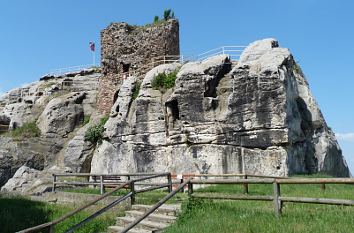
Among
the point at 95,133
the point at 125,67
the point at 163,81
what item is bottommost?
the point at 95,133

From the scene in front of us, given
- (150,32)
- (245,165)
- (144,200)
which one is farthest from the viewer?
(150,32)

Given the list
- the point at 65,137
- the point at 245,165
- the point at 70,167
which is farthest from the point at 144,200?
the point at 65,137

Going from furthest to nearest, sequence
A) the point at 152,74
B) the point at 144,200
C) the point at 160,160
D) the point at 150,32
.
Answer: the point at 150,32 < the point at 152,74 < the point at 160,160 < the point at 144,200

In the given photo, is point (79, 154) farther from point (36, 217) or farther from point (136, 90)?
point (36, 217)

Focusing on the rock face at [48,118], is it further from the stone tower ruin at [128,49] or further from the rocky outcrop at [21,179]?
the stone tower ruin at [128,49]

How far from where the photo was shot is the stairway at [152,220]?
10930 mm

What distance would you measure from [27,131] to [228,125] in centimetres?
1906

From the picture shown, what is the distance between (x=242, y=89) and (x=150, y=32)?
13204 millimetres

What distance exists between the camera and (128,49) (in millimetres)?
35281

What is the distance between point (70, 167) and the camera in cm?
3128

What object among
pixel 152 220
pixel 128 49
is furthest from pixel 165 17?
pixel 152 220

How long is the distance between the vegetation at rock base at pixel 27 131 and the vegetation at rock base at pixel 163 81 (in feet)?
40.7

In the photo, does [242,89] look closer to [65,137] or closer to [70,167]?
[70,167]

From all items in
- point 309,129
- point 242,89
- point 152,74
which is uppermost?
point 152,74
